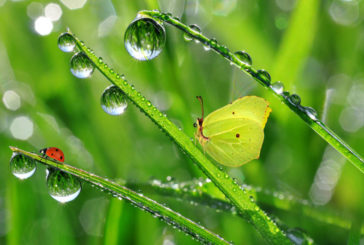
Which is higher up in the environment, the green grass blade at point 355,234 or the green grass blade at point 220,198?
the green grass blade at point 220,198

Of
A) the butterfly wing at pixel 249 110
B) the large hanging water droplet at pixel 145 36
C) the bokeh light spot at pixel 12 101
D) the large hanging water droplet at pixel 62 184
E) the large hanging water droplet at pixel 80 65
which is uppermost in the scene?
the bokeh light spot at pixel 12 101

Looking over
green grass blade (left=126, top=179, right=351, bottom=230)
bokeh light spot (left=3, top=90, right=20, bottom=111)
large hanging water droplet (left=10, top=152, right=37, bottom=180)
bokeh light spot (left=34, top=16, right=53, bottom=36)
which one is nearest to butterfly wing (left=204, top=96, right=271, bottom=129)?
green grass blade (left=126, top=179, right=351, bottom=230)

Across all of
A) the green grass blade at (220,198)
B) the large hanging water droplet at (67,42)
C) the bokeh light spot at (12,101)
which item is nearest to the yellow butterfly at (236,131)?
the green grass blade at (220,198)

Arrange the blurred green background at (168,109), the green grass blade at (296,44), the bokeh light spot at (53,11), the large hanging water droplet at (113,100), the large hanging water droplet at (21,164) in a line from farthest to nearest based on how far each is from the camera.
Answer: the bokeh light spot at (53,11) → the green grass blade at (296,44) → the blurred green background at (168,109) → the large hanging water droplet at (113,100) → the large hanging water droplet at (21,164)

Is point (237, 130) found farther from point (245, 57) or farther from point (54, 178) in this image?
point (54, 178)

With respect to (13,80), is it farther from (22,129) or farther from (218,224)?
(218,224)

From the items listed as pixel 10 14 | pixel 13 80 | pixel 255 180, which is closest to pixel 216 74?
pixel 255 180

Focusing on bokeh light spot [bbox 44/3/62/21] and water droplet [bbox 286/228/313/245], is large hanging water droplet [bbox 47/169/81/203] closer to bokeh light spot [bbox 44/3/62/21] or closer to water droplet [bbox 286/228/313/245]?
water droplet [bbox 286/228/313/245]

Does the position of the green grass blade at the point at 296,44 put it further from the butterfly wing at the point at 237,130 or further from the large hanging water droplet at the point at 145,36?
the large hanging water droplet at the point at 145,36
